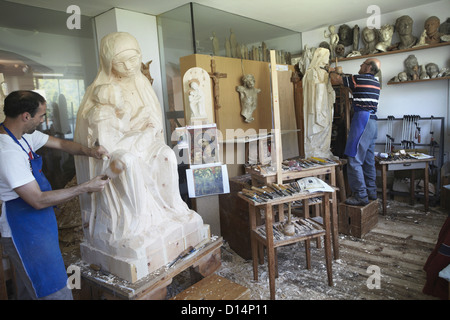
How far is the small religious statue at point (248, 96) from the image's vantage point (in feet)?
15.3

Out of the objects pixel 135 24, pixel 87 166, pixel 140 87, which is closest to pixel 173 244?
pixel 87 166

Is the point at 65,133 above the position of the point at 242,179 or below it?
above

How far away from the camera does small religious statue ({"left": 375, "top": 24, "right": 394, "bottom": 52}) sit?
5117 mm

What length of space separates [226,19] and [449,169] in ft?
13.3

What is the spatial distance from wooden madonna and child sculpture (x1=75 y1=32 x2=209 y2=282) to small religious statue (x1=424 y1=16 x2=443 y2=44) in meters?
4.46

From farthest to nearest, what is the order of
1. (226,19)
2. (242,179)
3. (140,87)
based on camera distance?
(226,19) < (242,179) < (140,87)

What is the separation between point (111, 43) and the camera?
238 centimetres

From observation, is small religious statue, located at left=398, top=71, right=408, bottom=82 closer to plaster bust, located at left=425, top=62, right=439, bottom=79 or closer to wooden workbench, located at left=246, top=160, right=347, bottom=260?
plaster bust, located at left=425, top=62, right=439, bottom=79

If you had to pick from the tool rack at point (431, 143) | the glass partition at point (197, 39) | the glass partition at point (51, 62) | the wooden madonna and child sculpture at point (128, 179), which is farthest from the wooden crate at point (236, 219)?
the tool rack at point (431, 143)

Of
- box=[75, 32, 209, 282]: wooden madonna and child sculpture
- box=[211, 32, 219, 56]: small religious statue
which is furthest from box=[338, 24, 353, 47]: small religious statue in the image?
box=[75, 32, 209, 282]: wooden madonna and child sculpture

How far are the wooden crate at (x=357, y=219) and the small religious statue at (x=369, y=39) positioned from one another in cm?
292

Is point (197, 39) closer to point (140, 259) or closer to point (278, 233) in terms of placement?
point (278, 233)

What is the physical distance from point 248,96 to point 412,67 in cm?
264
